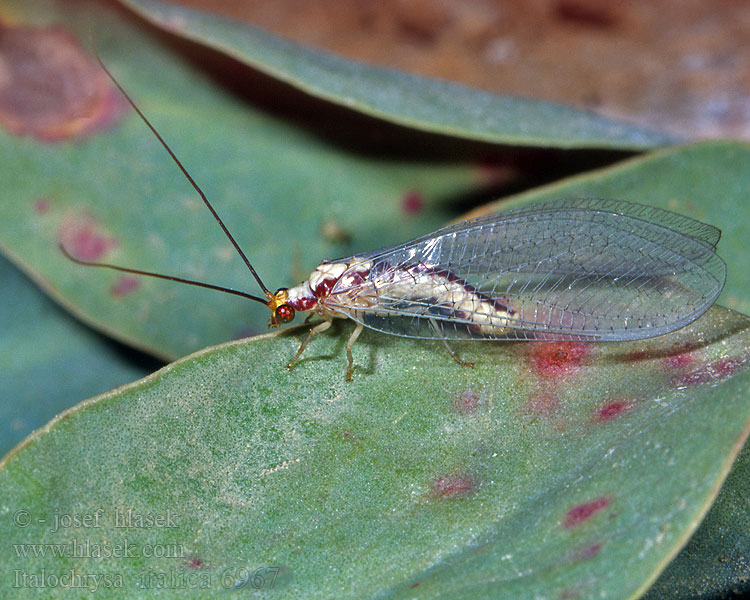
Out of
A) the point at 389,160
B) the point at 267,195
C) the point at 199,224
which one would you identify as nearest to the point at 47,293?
the point at 199,224

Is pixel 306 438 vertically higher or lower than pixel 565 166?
lower

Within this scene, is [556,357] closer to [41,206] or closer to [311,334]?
[311,334]

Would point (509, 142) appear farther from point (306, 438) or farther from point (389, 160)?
point (306, 438)

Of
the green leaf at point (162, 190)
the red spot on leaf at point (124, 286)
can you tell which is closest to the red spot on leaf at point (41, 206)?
the green leaf at point (162, 190)

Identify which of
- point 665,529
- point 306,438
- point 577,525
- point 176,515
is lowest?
point 176,515

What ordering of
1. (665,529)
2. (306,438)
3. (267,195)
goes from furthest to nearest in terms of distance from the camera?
(267,195), (306,438), (665,529)

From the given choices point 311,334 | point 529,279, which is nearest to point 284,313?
point 311,334

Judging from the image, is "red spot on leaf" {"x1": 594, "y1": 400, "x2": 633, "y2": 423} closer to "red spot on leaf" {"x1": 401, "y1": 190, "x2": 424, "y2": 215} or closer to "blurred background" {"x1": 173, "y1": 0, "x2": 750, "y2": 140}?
"red spot on leaf" {"x1": 401, "y1": 190, "x2": 424, "y2": 215}
